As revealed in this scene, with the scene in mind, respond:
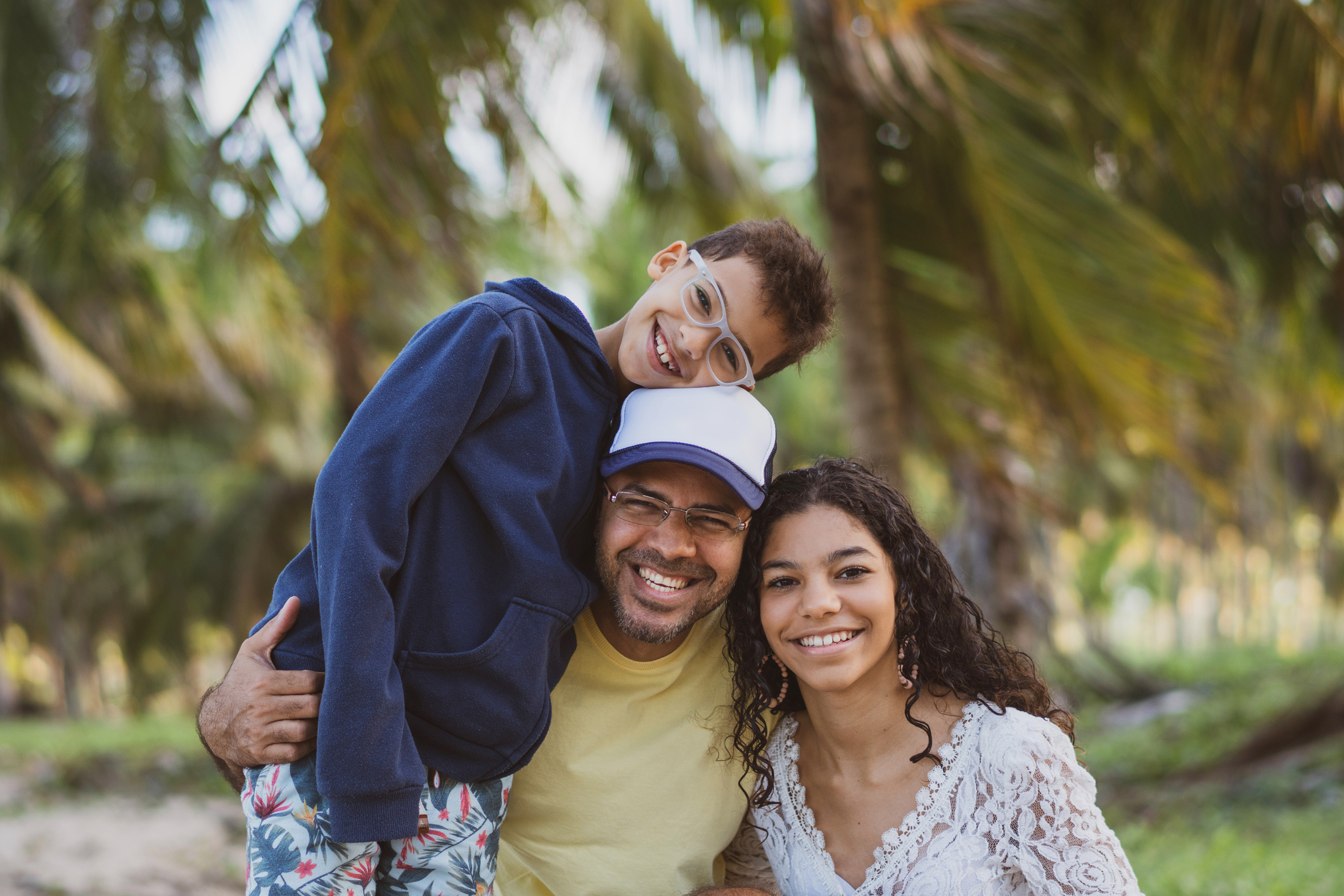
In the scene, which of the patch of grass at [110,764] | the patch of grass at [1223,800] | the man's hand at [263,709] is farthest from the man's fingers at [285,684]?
the patch of grass at [110,764]

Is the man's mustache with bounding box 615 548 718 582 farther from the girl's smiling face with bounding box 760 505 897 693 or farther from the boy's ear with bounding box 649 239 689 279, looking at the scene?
the boy's ear with bounding box 649 239 689 279

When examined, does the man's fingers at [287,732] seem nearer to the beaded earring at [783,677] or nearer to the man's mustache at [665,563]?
the man's mustache at [665,563]

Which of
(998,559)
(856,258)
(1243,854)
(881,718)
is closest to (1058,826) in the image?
(881,718)

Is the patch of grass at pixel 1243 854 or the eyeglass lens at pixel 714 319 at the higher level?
the eyeglass lens at pixel 714 319

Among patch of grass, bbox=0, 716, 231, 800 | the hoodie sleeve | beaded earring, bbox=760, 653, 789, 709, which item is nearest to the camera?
the hoodie sleeve

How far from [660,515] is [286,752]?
0.94 metres

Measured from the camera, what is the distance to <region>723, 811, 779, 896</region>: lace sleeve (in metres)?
2.74

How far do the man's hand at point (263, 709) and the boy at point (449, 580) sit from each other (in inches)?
1.5

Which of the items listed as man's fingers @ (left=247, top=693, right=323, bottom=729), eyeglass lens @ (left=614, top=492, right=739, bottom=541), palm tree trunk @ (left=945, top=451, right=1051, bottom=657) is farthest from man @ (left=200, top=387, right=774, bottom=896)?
palm tree trunk @ (left=945, top=451, right=1051, bottom=657)

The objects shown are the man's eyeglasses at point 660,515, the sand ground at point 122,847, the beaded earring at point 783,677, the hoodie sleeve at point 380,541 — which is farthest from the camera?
the sand ground at point 122,847

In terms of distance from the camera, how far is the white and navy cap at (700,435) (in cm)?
240

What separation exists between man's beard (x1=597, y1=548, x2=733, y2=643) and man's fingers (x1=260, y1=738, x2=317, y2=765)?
2.38ft

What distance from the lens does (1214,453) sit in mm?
6148

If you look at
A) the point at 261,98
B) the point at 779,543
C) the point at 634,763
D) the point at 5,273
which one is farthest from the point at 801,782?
the point at 5,273
